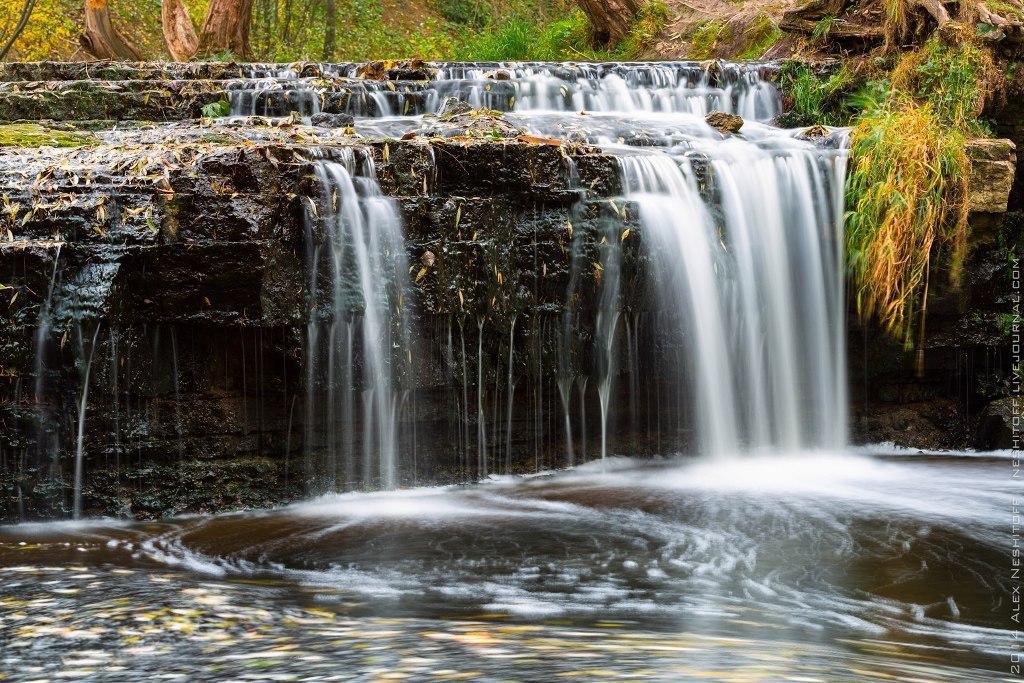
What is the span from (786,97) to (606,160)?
3.55 metres

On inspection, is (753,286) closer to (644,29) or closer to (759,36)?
(759,36)

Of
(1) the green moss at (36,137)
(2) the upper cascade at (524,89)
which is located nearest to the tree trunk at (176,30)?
(2) the upper cascade at (524,89)

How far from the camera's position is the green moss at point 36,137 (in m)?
6.44

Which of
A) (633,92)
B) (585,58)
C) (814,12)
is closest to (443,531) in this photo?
(633,92)

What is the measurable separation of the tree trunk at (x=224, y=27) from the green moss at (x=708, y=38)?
6521mm

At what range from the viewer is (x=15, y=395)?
16.1 feet

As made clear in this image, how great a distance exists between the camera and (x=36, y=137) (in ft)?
22.1

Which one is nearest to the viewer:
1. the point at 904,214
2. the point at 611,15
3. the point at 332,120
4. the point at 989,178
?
the point at 904,214

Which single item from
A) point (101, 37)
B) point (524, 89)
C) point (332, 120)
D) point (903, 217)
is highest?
point (101, 37)

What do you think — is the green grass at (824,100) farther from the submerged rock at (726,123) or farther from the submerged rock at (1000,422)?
the submerged rock at (1000,422)

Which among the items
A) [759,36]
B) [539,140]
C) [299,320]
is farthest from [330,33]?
[299,320]

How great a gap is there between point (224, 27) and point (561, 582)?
11.8 m

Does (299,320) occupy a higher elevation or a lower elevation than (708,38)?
lower

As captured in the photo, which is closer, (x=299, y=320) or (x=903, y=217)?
(x=299, y=320)
